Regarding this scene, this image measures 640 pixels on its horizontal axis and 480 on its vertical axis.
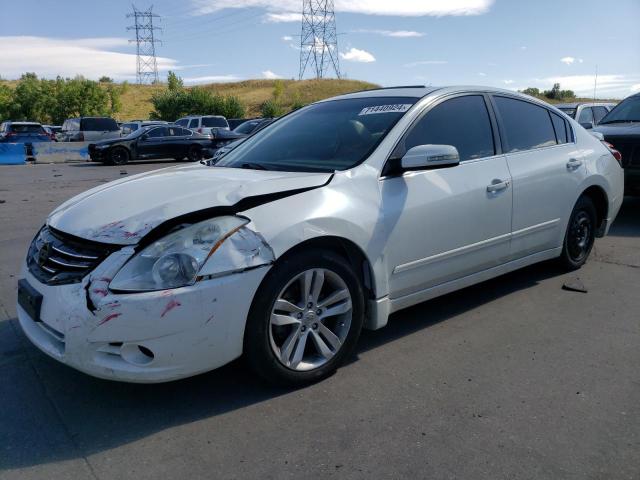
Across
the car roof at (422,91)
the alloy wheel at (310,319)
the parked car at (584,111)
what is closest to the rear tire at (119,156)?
the parked car at (584,111)

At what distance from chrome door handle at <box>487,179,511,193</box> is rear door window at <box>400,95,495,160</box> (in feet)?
0.74

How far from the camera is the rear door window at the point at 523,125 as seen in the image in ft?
14.9

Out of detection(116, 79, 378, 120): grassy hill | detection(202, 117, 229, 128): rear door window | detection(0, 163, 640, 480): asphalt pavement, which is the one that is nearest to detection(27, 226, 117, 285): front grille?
detection(0, 163, 640, 480): asphalt pavement

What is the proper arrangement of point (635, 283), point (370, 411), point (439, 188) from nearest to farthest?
point (370, 411) < point (439, 188) < point (635, 283)

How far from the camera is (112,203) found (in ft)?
10.8

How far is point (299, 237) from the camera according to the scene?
3074 mm

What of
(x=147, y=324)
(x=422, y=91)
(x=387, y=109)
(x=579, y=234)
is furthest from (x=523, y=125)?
(x=147, y=324)

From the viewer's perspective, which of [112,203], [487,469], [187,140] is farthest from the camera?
[187,140]

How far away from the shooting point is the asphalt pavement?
255cm

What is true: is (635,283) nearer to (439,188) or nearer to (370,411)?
(439,188)

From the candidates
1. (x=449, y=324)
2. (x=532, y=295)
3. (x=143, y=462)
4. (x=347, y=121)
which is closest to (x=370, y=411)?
(x=143, y=462)

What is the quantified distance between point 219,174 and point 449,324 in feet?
6.37

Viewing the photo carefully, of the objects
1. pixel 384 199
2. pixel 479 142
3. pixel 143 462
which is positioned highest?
pixel 479 142

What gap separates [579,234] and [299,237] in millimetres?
3332
